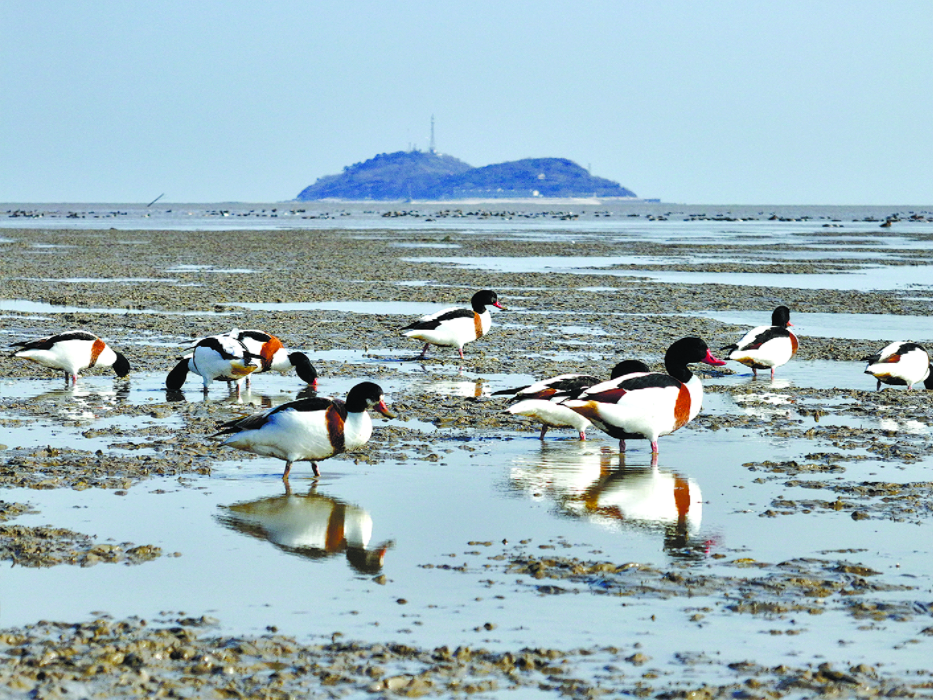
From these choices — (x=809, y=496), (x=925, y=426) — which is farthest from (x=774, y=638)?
(x=925, y=426)

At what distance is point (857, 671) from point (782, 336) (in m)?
10.5

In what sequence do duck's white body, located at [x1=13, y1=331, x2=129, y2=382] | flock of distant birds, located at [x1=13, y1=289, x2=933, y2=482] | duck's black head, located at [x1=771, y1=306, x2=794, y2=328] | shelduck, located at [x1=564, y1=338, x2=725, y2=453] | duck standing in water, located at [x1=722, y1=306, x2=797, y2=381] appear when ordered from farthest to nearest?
1. duck's black head, located at [x1=771, y1=306, x2=794, y2=328]
2. duck standing in water, located at [x1=722, y1=306, x2=797, y2=381]
3. duck's white body, located at [x1=13, y1=331, x2=129, y2=382]
4. shelduck, located at [x1=564, y1=338, x2=725, y2=453]
5. flock of distant birds, located at [x1=13, y1=289, x2=933, y2=482]

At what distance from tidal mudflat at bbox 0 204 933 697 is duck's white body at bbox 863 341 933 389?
25 cm

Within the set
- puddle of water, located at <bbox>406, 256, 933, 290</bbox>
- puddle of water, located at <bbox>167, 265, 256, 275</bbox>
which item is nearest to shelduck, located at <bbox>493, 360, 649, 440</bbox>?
puddle of water, located at <bbox>406, 256, 933, 290</bbox>

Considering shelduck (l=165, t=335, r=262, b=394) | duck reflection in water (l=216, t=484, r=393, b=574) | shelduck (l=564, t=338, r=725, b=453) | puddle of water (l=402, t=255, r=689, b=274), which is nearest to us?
duck reflection in water (l=216, t=484, r=393, b=574)

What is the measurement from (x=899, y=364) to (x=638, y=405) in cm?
538

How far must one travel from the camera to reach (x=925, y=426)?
1224 centimetres

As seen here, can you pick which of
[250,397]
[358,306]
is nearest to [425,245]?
[358,306]

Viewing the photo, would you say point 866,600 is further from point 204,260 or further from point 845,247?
point 845,247

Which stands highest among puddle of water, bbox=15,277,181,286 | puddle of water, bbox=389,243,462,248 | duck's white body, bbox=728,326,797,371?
puddle of water, bbox=389,243,462,248

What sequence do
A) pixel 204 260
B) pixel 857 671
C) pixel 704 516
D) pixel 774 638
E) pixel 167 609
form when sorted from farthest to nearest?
1. pixel 204 260
2. pixel 704 516
3. pixel 167 609
4. pixel 774 638
5. pixel 857 671

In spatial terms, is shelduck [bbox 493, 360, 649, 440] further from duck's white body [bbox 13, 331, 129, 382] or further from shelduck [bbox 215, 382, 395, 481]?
duck's white body [bbox 13, 331, 129, 382]

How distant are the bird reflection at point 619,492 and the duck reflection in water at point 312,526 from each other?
152 cm

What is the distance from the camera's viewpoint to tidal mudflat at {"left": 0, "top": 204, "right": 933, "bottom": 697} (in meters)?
5.62
